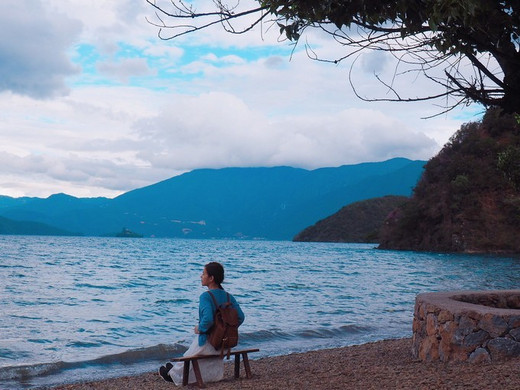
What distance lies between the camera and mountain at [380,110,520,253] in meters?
→ 71.5

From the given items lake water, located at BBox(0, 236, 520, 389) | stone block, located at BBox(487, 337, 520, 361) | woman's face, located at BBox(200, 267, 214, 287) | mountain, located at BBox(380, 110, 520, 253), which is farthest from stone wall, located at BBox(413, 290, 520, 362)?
mountain, located at BBox(380, 110, 520, 253)

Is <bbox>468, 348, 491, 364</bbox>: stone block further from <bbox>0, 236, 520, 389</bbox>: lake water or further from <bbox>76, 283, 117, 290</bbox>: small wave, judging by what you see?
<bbox>76, 283, 117, 290</bbox>: small wave

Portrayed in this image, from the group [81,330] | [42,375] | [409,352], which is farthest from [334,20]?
[81,330]

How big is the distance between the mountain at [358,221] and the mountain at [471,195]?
206ft

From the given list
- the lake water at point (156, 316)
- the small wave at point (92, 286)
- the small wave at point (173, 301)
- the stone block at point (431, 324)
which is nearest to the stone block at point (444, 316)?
the stone block at point (431, 324)

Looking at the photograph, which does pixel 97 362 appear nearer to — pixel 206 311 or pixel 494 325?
pixel 206 311

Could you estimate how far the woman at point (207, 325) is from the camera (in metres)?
7.21

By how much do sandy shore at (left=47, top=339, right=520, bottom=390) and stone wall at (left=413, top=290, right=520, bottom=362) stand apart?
0.21 m

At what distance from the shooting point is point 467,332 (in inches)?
317

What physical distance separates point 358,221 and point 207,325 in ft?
483

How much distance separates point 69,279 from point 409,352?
26546mm

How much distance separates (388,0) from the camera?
487cm

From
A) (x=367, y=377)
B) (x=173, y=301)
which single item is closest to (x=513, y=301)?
(x=367, y=377)

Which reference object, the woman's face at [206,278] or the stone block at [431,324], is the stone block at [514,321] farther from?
the woman's face at [206,278]
